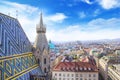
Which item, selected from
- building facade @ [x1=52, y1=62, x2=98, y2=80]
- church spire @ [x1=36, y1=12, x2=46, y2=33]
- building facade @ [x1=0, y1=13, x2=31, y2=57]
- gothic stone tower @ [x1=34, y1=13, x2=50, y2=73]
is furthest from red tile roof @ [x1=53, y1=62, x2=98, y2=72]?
building facade @ [x1=0, y1=13, x2=31, y2=57]

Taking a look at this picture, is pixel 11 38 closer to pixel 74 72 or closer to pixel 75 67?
pixel 74 72

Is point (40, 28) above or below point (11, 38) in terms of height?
above

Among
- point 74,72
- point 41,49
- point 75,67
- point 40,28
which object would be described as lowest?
point 74,72

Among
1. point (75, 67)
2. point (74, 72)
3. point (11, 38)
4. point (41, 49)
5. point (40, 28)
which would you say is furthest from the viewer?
point (75, 67)

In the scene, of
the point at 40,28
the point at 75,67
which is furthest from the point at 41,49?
the point at 75,67

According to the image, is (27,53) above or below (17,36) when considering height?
below

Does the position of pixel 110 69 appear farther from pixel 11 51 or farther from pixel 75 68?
pixel 11 51

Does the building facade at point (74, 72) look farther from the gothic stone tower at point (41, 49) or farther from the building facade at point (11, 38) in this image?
the building facade at point (11, 38)

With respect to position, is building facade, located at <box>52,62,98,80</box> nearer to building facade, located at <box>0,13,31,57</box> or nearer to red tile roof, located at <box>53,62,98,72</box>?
red tile roof, located at <box>53,62,98,72</box>

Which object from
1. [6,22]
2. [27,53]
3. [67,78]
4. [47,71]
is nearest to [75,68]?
[67,78]
